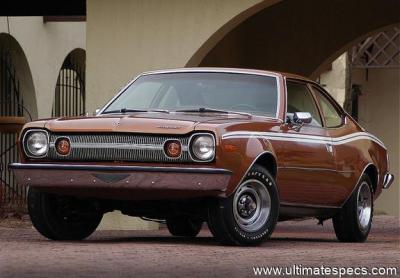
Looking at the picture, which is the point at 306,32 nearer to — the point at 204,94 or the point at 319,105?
the point at 319,105

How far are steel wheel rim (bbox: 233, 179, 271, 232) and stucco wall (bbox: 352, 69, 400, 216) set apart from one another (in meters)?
15.6

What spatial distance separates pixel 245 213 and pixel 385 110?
53.2 feet

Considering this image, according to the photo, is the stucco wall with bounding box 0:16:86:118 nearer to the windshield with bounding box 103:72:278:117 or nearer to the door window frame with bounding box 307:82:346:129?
the door window frame with bounding box 307:82:346:129

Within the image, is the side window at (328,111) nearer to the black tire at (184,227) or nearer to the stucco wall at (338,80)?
the black tire at (184,227)

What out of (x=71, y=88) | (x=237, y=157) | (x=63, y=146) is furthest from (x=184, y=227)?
(x=71, y=88)

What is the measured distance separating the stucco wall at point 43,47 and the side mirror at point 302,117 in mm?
10807

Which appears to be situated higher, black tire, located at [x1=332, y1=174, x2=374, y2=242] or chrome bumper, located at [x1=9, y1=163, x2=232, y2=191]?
chrome bumper, located at [x1=9, y1=163, x2=232, y2=191]

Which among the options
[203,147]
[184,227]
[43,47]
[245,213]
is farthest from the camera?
[43,47]

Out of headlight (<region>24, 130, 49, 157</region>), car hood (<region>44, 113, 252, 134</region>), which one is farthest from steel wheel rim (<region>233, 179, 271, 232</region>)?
headlight (<region>24, 130, 49, 157</region>)

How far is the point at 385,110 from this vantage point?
25.3 meters

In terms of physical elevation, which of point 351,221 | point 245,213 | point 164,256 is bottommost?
point 351,221

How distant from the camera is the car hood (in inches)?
364

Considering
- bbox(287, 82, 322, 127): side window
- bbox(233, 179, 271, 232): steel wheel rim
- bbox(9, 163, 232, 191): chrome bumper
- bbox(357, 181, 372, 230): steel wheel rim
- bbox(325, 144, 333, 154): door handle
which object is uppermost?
bbox(287, 82, 322, 127): side window

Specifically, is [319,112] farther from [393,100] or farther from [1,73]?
[393,100]
